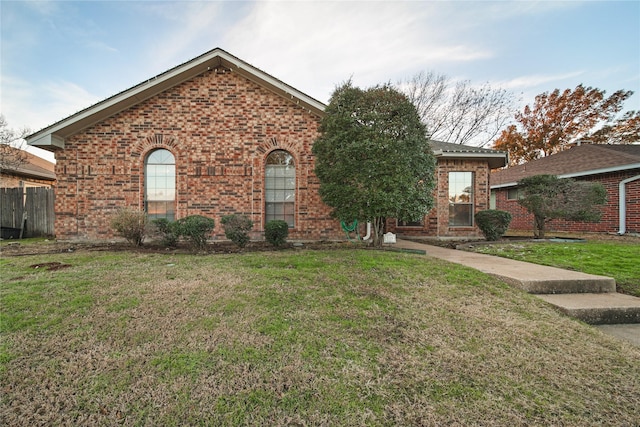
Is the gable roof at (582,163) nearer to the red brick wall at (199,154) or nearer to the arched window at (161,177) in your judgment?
the red brick wall at (199,154)

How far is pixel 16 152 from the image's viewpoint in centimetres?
1458

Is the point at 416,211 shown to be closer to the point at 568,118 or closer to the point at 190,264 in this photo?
the point at 190,264

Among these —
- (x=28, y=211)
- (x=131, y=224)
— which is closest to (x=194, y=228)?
(x=131, y=224)

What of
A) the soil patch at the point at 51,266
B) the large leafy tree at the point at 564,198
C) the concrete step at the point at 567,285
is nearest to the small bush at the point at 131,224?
the soil patch at the point at 51,266

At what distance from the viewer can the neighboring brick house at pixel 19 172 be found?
13312 millimetres

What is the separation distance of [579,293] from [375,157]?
4266 millimetres

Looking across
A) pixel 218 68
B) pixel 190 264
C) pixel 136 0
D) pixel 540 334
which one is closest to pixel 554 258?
pixel 540 334

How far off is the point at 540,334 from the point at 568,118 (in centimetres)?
2709

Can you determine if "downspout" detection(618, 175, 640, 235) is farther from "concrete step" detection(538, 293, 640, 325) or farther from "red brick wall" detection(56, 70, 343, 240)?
"red brick wall" detection(56, 70, 343, 240)

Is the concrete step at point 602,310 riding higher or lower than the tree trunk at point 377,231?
lower

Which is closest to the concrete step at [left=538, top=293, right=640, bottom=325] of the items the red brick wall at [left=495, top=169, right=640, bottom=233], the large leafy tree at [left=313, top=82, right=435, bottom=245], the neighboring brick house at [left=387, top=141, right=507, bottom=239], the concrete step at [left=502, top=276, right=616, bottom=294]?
the concrete step at [left=502, top=276, right=616, bottom=294]

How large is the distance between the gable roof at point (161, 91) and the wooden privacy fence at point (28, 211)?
13.0 feet

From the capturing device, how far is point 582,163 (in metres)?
13.3

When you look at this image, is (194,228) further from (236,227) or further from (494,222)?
(494,222)
